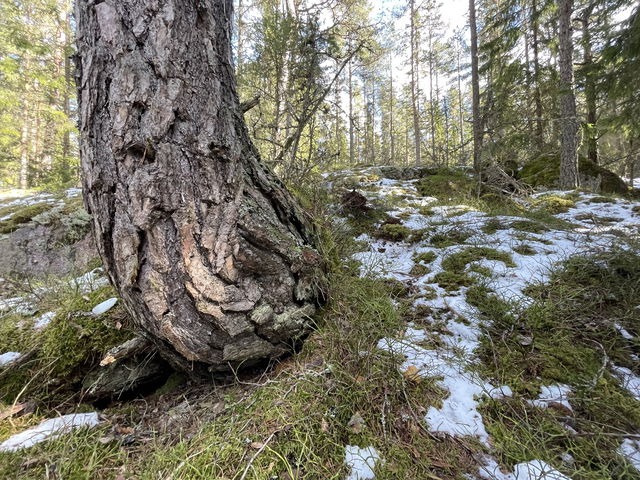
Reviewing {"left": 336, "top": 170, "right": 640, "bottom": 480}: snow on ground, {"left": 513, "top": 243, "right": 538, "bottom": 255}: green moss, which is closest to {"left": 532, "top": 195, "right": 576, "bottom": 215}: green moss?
{"left": 336, "top": 170, "right": 640, "bottom": 480}: snow on ground

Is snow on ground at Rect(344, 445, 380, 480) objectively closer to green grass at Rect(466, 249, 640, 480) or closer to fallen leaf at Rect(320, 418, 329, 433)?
fallen leaf at Rect(320, 418, 329, 433)

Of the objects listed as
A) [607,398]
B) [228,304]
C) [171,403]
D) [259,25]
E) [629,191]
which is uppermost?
[259,25]

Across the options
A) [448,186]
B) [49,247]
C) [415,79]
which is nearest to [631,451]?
[448,186]

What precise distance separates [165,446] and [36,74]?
32.5 feet

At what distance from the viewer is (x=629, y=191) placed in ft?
21.6

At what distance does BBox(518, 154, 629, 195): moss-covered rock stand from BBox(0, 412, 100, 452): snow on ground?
890cm

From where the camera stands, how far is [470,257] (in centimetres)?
247

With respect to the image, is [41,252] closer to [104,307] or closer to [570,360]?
[104,307]

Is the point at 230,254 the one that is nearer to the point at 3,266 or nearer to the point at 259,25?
the point at 3,266

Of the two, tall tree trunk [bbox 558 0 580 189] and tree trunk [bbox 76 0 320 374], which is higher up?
tall tree trunk [bbox 558 0 580 189]

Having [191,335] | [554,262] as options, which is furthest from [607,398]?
[191,335]

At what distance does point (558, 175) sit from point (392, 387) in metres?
8.27

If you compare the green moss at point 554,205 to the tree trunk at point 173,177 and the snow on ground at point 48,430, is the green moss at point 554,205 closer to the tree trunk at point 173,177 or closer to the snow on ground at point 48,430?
the tree trunk at point 173,177

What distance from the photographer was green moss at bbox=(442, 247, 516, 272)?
2.39 m
